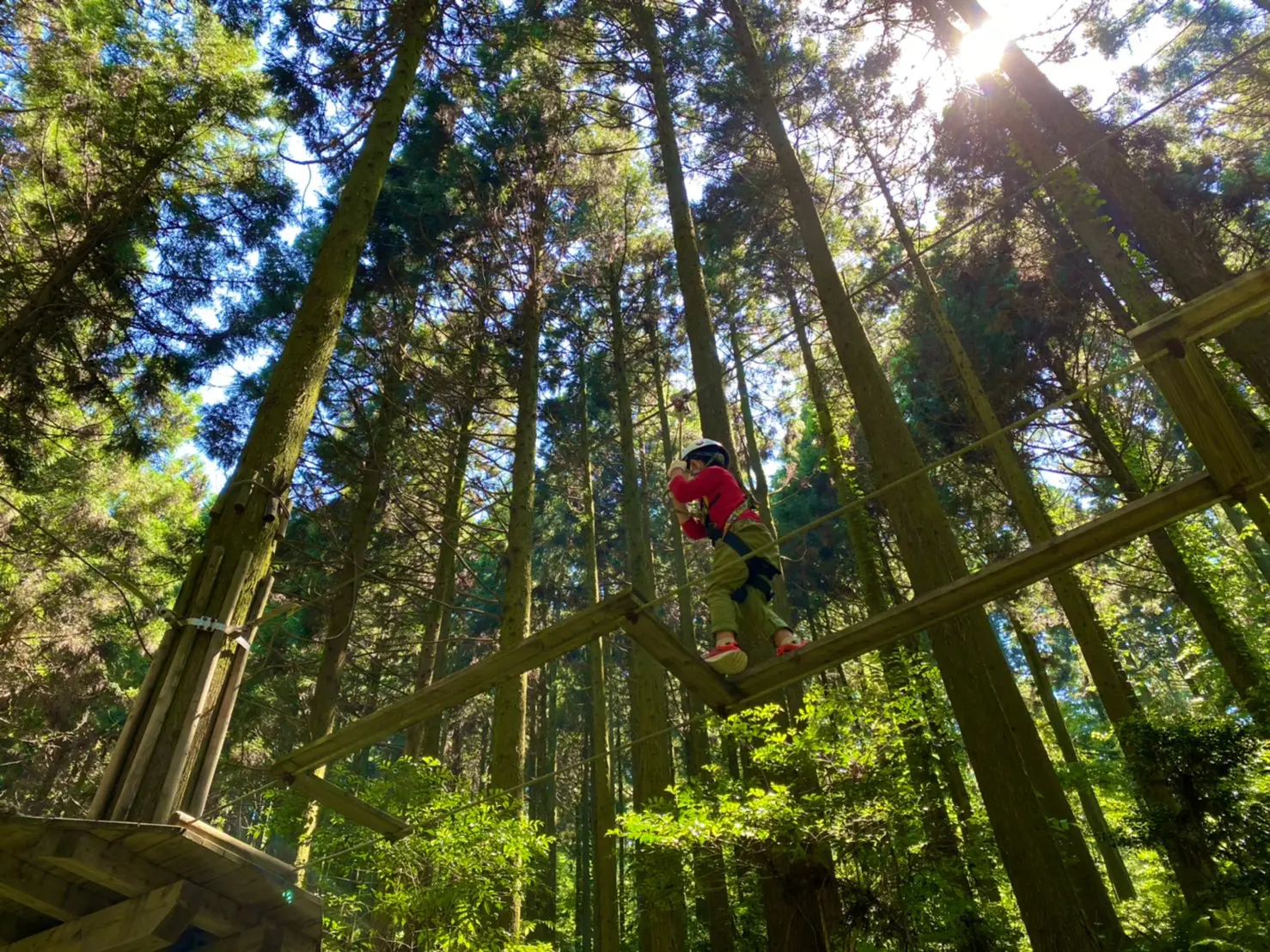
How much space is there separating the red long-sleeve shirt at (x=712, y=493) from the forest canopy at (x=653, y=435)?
55mm

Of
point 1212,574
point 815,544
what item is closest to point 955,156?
point 1212,574

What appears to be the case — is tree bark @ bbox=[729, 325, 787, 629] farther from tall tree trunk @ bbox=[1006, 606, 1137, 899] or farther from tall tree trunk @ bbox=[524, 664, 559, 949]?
tall tree trunk @ bbox=[524, 664, 559, 949]

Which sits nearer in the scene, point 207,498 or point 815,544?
point 815,544

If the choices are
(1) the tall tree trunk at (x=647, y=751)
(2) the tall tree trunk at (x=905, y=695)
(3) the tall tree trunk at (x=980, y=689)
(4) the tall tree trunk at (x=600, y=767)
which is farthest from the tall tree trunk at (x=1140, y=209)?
(4) the tall tree trunk at (x=600, y=767)

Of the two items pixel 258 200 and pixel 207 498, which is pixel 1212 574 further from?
pixel 207 498

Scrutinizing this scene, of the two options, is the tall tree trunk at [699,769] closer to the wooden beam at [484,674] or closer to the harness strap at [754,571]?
the wooden beam at [484,674]

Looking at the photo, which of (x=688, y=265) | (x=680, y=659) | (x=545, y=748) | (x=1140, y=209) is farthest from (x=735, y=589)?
(x=545, y=748)

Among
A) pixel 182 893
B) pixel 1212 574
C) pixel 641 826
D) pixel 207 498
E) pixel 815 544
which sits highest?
pixel 207 498

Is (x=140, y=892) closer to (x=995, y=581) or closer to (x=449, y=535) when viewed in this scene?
(x=995, y=581)

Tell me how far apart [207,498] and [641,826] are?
747 inches

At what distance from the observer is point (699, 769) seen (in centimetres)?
940

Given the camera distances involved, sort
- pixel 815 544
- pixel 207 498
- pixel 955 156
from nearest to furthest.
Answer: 1. pixel 955 156
2. pixel 815 544
3. pixel 207 498

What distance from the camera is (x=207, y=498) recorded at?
20.1m

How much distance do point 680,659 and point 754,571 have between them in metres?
1.05
